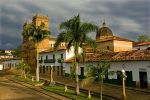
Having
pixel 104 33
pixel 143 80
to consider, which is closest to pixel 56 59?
pixel 104 33

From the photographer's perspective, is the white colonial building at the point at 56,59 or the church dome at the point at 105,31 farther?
the church dome at the point at 105,31

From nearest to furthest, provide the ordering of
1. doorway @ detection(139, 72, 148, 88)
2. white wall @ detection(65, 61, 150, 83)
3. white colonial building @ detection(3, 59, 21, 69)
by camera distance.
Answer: white wall @ detection(65, 61, 150, 83) < doorway @ detection(139, 72, 148, 88) < white colonial building @ detection(3, 59, 21, 69)

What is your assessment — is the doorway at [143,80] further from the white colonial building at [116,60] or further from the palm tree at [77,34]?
the palm tree at [77,34]

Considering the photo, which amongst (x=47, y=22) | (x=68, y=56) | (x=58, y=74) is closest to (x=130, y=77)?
(x=68, y=56)

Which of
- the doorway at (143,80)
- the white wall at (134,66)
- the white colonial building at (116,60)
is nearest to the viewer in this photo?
the white wall at (134,66)

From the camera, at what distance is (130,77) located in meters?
31.0

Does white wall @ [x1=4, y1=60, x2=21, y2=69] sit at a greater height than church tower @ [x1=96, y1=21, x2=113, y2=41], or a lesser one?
lesser

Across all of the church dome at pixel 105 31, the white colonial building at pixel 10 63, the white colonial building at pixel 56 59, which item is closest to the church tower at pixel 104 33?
the church dome at pixel 105 31

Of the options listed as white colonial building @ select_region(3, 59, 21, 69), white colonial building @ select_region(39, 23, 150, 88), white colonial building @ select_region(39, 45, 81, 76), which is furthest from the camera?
white colonial building @ select_region(3, 59, 21, 69)

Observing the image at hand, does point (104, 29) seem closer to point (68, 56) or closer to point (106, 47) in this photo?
point (106, 47)

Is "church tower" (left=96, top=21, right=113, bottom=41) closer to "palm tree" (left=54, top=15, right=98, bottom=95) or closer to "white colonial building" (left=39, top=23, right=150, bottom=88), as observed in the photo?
"white colonial building" (left=39, top=23, right=150, bottom=88)

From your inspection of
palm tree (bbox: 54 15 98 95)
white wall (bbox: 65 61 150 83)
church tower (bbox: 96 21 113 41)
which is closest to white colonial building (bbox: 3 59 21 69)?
church tower (bbox: 96 21 113 41)

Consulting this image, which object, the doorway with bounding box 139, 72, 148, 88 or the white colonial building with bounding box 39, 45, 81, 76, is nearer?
the doorway with bounding box 139, 72, 148, 88

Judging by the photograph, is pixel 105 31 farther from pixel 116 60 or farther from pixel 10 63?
pixel 10 63
